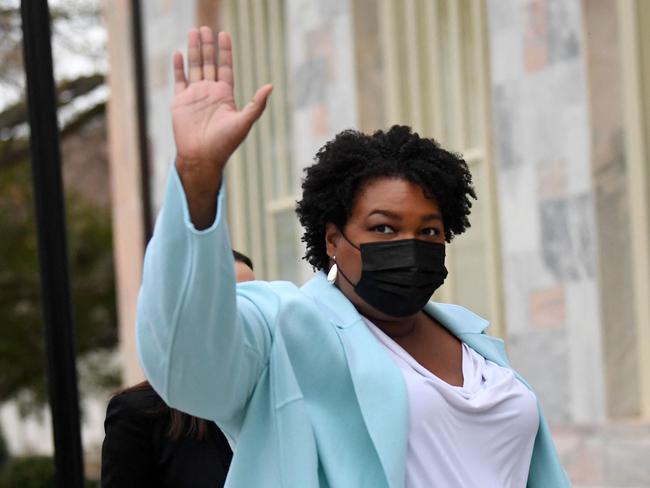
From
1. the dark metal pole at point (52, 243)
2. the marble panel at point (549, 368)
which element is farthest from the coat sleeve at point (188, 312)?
the marble panel at point (549, 368)

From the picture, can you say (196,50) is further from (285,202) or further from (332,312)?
(285,202)

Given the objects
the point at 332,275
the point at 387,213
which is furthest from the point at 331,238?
the point at 387,213

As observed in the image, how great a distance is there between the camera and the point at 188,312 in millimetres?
2688

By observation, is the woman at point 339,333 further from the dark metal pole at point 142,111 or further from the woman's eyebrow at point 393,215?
the dark metal pole at point 142,111

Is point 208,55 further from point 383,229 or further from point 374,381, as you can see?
point 374,381

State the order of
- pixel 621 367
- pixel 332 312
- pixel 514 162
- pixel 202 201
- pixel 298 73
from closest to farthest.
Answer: pixel 202 201 < pixel 332 312 < pixel 621 367 < pixel 514 162 < pixel 298 73

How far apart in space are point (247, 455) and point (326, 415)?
0.61ft

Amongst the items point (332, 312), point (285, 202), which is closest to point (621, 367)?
point (285, 202)

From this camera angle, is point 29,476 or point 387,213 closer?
point 387,213

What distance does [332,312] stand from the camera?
319 centimetres

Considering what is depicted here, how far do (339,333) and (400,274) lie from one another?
182 mm

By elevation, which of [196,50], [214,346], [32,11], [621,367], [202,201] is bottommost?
[621,367]

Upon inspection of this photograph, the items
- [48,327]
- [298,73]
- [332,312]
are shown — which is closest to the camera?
[332,312]

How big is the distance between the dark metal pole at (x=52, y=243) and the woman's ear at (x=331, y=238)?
1694mm
